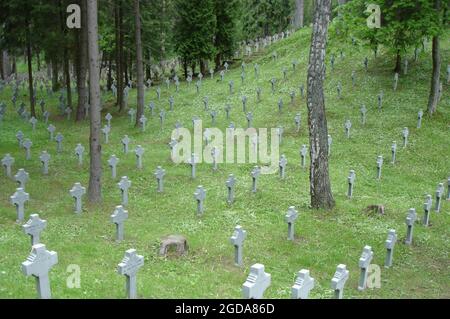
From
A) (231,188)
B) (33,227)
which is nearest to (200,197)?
(231,188)

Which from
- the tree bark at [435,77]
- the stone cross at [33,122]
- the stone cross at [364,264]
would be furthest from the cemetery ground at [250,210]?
the tree bark at [435,77]

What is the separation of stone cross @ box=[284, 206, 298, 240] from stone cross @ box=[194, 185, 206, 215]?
234 centimetres

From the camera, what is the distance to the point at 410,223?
10547 mm

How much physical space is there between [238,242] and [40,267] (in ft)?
12.4

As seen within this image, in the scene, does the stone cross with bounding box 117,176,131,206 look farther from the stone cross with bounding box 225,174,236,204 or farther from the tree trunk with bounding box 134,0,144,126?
the tree trunk with bounding box 134,0,144,126

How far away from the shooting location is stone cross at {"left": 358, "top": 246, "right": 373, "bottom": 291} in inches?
328

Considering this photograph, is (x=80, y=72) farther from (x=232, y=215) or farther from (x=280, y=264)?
(x=280, y=264)

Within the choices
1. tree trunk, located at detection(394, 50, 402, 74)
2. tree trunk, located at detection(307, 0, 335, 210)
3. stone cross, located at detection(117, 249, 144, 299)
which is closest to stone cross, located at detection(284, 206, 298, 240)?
tree trunk, located at detection(307, 0, 335, 210)

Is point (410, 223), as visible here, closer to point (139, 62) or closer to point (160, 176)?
point (160, 176)

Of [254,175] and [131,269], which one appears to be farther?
[254,175]

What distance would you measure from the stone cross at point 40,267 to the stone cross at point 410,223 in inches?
293

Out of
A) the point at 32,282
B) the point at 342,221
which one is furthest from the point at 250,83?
the point at 32,282

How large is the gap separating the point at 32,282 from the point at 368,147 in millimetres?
13853

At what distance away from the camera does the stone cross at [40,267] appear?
21.2ft
